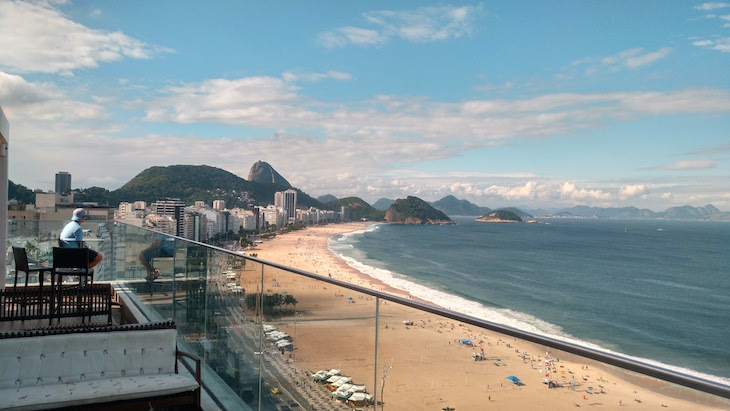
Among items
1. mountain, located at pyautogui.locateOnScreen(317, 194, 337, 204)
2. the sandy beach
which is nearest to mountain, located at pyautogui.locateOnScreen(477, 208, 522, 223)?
mountain, located at pyautogui.locateOnScreen(317, 194, 337, 204)

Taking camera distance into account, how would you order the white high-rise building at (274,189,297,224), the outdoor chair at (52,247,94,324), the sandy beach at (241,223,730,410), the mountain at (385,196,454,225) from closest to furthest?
the sandy beach at (241,223,730,410)
the outdoor chair at (52,247,94,324)
the white high-rise building at (274,189,297,224)
the mountain at (385,196,454,225)

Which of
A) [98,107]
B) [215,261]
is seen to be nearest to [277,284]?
[215,261]

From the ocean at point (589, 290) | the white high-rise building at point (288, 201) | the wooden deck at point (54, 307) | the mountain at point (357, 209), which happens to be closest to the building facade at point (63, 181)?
the ocean at point (589, 290)

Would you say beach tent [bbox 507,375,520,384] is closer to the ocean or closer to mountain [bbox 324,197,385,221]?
the ocean

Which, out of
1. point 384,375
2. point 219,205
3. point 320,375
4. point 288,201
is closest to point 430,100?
point 219,205

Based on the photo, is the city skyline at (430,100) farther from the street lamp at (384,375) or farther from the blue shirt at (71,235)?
the street lamp at (384,375)
